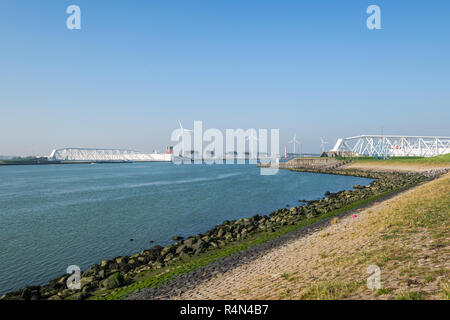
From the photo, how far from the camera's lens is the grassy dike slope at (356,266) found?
7.58m

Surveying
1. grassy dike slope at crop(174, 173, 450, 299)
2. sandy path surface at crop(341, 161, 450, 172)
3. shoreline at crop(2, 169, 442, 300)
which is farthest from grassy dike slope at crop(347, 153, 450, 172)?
grassy dike slope at crop(174, 173, 450, 299)

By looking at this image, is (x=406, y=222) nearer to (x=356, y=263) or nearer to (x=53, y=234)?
(x=356, y=263)

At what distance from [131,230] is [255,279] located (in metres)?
19.1

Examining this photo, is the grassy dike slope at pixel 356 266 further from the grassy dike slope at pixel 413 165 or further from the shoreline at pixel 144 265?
the grassy dike slope at pixel 413 165

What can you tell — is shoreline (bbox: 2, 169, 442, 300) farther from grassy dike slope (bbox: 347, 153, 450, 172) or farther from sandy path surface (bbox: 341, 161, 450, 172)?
grassy dike slope (bbox: 347, 153, 450, 172)

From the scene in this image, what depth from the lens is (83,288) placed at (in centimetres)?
1316

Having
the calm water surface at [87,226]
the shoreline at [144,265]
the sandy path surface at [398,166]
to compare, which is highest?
the sandy path surface at [398,166]

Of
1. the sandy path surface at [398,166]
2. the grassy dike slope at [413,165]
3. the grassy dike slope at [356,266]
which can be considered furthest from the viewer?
the grassy dike slope at [413,165]

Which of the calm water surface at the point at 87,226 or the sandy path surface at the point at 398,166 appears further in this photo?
the sandy path surface at the point at 398,166

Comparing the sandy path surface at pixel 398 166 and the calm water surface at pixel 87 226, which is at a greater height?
the sandy path surface at pixel 398 166

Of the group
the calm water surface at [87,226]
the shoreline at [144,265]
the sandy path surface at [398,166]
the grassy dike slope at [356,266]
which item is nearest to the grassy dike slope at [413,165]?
the sandy path surface at [398,166]

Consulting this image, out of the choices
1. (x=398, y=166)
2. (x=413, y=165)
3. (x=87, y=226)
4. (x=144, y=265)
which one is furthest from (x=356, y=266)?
(x=398, y=166)

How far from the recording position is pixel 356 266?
979 centimetres

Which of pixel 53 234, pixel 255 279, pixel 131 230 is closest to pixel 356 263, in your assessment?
pixel 255 279
